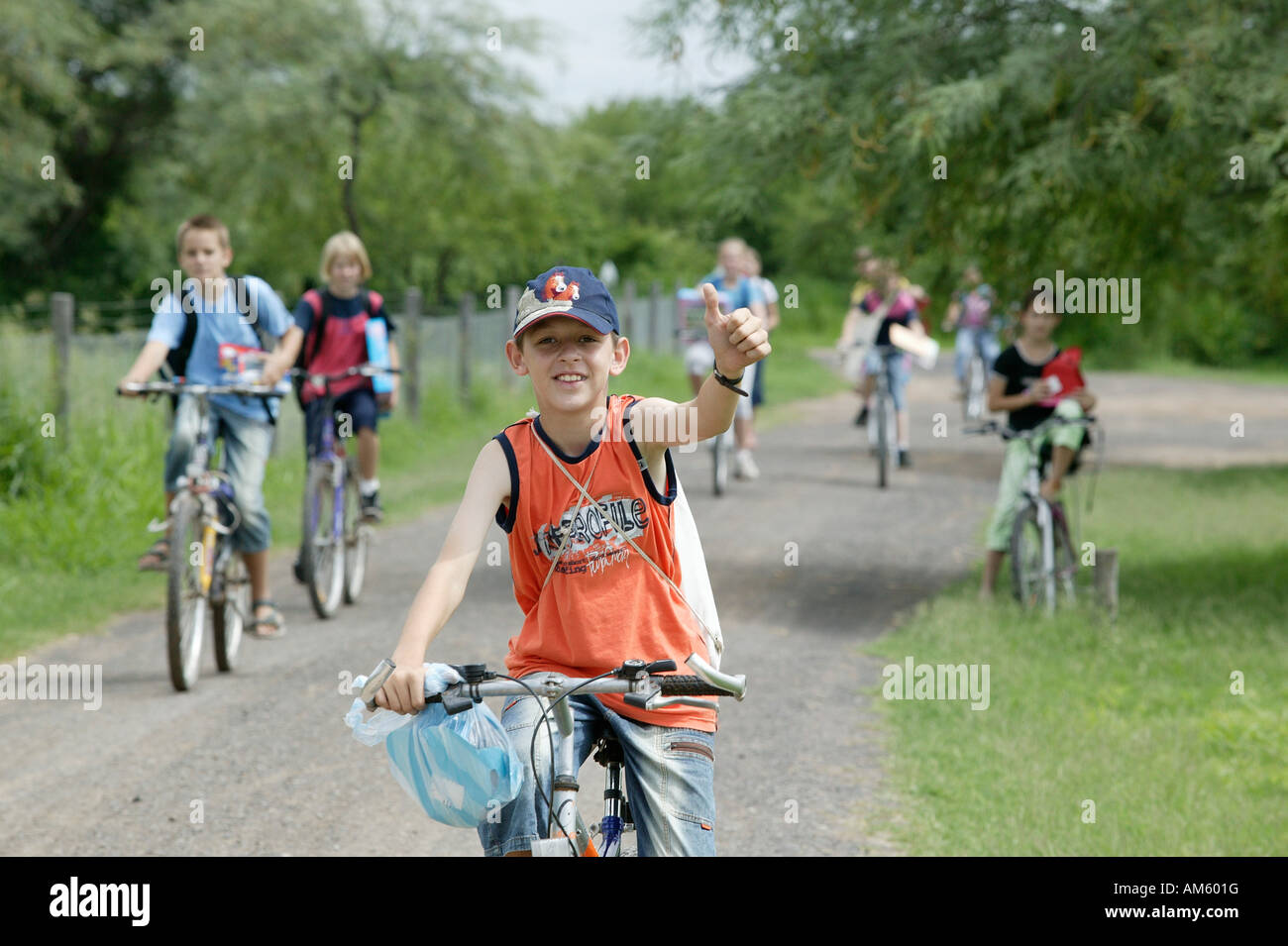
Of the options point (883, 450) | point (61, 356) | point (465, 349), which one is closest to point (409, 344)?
point (465, 349)

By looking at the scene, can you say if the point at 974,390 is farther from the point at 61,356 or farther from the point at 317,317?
the point at 317,317

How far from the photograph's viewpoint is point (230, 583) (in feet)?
25.0

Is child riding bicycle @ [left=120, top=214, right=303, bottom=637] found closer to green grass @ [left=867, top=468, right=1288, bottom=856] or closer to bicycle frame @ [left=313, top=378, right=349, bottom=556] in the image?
bicycle frame @ [left=313, top=378, right=349, bottom=556]

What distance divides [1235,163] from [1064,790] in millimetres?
3903

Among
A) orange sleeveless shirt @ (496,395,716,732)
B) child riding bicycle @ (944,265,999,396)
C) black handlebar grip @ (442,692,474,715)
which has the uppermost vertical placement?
child riding bicycle @ (944,265,999,396)

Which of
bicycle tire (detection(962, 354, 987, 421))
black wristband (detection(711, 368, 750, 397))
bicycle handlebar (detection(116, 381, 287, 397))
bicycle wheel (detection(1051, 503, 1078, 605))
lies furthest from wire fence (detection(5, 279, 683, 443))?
black wristband (detection(711, 368, 750, 397))

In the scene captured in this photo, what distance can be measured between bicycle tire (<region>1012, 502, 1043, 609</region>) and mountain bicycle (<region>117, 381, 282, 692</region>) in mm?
4144

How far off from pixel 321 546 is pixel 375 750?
2.59 metres

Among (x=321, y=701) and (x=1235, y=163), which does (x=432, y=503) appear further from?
(x=1235, y=163)

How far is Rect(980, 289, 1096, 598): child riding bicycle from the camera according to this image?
855 cm

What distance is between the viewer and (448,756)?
284cm

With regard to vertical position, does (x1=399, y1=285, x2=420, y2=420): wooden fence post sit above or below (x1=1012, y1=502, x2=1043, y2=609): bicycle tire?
above

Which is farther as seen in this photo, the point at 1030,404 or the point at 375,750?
the point at 1030,404

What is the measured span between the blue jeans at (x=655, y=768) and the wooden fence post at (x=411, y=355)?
50.4 feet
